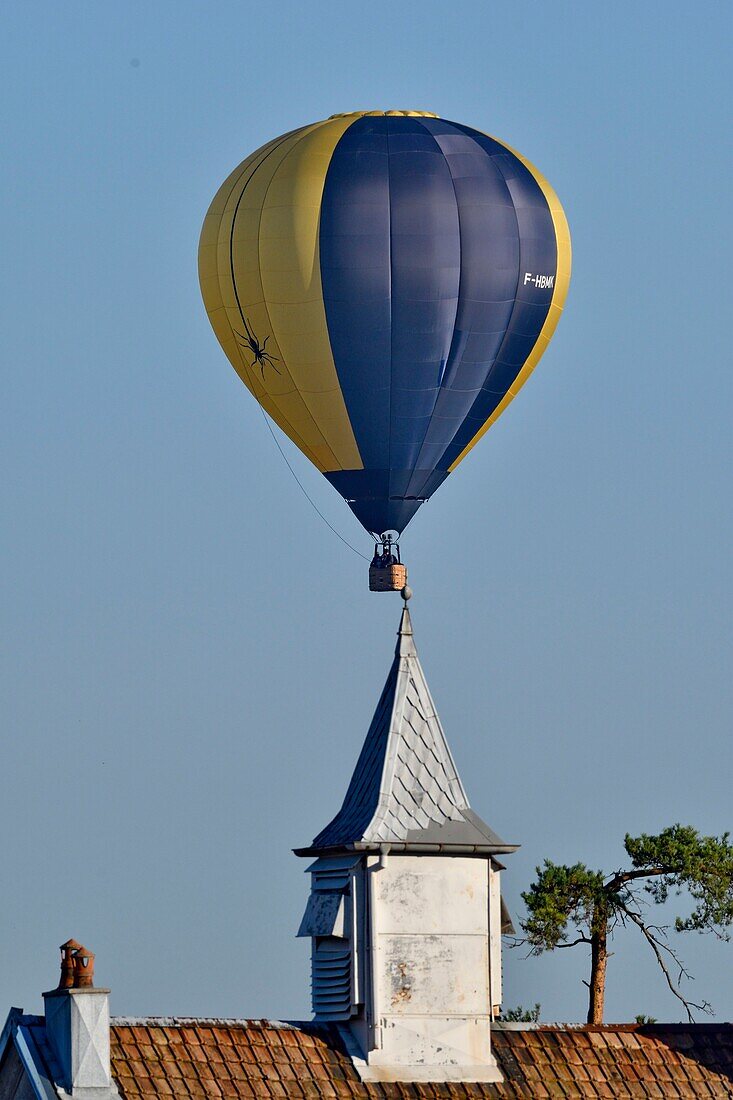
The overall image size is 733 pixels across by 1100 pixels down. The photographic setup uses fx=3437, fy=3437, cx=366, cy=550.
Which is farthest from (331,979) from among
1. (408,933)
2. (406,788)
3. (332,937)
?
(406,788)

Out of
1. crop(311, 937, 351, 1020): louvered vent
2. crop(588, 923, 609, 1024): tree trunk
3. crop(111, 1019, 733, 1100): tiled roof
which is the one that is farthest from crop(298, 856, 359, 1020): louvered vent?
crop(588, 923, 609, 1024): tree trunk

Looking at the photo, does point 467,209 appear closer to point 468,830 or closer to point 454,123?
point 454,123

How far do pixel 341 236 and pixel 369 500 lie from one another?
15.6 ft

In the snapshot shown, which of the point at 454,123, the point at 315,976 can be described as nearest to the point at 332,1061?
the point at 315,976

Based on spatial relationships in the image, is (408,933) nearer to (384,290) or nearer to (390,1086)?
(390,1086)

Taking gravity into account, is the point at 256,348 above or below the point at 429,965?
above

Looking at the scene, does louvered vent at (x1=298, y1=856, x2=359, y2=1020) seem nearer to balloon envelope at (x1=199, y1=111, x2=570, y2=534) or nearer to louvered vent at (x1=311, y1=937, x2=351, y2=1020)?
louvered vent at (x1=311, y1=937, x2=351, y2=1020)

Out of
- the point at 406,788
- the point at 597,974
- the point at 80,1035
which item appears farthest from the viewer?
the point at 597,974

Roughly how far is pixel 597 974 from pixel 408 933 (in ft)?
40.1

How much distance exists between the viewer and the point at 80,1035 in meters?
44.0

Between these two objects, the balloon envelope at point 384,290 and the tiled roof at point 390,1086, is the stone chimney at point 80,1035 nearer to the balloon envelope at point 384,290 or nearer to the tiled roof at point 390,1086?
the tiled roof at point 390,1086

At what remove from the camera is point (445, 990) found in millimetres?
46875

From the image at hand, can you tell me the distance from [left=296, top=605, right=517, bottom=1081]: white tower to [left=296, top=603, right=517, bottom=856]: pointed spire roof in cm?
3

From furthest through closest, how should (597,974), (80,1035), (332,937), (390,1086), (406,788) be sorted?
(597,974) < (406,788) < (332,937) < (390,1086) < (80,1035)
